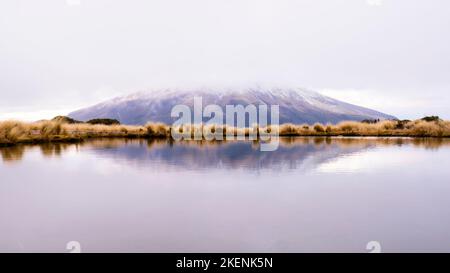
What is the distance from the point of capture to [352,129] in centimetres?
2612

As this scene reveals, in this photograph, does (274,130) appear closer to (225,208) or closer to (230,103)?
(225,208)

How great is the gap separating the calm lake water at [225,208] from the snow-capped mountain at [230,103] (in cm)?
10198

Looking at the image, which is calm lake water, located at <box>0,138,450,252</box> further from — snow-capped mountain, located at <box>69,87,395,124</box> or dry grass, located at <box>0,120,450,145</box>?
snow-capped mountain, located at <box>69,87,395,124</box>

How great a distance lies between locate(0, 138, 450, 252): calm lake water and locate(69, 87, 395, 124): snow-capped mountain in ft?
335

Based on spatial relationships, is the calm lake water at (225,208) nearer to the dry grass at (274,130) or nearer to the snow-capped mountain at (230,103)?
the dry grass at (274,130)

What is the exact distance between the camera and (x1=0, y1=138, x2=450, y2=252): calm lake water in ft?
11.9

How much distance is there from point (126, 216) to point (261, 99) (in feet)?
389

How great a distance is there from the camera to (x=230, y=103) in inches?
4855

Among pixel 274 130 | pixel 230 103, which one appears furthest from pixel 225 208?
pixel 230 103

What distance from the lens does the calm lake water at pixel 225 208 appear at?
143 inches

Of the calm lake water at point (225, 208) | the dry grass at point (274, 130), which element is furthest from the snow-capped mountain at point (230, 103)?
the calm lake water at point (225, 208)

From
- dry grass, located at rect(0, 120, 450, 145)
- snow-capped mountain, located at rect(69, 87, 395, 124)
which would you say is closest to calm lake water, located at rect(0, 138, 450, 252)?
dry grass, located at rect(0, 120, 450, 145)

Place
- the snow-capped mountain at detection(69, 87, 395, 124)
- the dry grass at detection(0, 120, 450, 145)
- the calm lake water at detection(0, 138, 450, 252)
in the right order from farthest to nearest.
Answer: the snow-capped mountain at detection(69, 87, 395, 124) < the dry grass at detection(0, 120, 450, 145) < the calm lake water at detection(0, 138, 450, 252)
